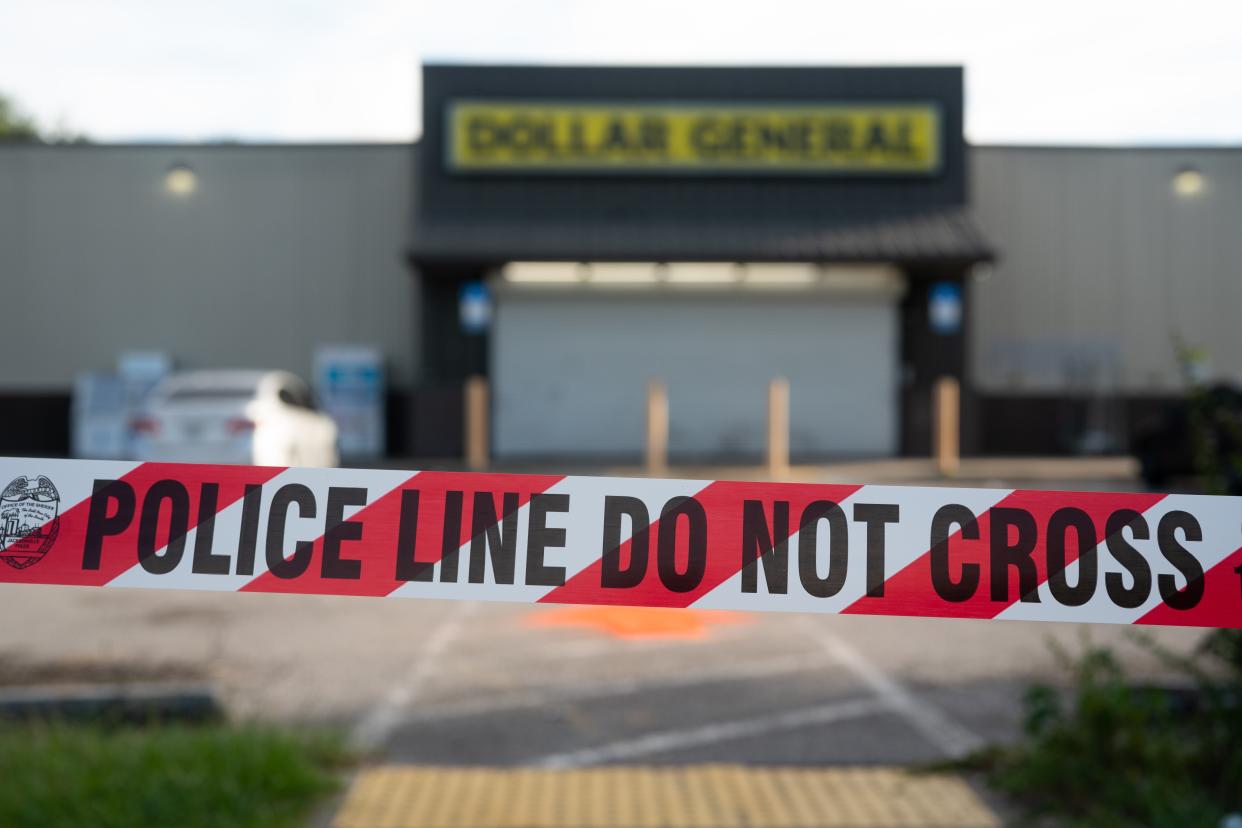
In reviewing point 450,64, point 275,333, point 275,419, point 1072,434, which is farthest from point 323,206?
point 1072,434

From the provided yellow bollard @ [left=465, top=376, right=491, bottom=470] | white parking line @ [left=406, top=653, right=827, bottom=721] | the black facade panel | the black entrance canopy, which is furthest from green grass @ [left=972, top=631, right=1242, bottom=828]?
the black facade panel

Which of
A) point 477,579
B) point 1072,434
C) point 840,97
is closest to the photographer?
point 477,579

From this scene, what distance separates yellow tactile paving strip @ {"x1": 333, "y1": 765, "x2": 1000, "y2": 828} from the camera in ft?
15.4

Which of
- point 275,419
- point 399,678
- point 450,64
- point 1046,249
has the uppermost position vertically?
point 450,64

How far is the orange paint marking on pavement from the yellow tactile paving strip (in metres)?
2.90

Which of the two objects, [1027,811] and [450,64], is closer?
[1027,811]

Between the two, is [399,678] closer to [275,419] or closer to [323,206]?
[275,419]

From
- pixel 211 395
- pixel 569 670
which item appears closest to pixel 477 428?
pixel 211 395

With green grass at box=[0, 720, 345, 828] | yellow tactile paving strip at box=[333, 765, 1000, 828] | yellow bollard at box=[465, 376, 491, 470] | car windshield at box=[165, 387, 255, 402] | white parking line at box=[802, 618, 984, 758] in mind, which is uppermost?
car windshield at box=[165, 387, 255, 402]

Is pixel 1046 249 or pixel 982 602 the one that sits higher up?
pixel 1046 249

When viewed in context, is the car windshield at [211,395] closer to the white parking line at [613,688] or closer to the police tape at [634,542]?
the white parking line at [613,688]

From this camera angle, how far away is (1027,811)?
485 centimetres

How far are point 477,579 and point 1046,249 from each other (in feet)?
80.5

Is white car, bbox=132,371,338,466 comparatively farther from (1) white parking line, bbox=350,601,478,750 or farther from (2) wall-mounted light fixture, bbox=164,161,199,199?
(2) wall-mounted light fixture, bbox=164,161,199,199
